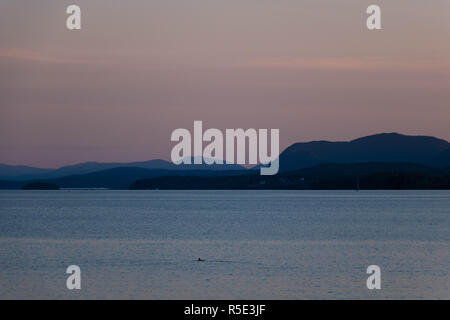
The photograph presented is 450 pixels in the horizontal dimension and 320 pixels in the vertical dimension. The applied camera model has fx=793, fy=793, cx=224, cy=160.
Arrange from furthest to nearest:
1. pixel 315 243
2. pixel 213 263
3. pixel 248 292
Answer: pixel 315 243, pixel 213 263, pixel 248 292

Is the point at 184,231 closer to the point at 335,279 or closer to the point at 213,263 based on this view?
the point at 213,263

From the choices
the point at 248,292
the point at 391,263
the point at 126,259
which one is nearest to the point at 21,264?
the point at 126,259

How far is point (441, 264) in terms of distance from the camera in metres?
46.9

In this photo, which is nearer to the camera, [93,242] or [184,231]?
[93,242]

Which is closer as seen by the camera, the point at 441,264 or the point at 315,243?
the point at 441,264
